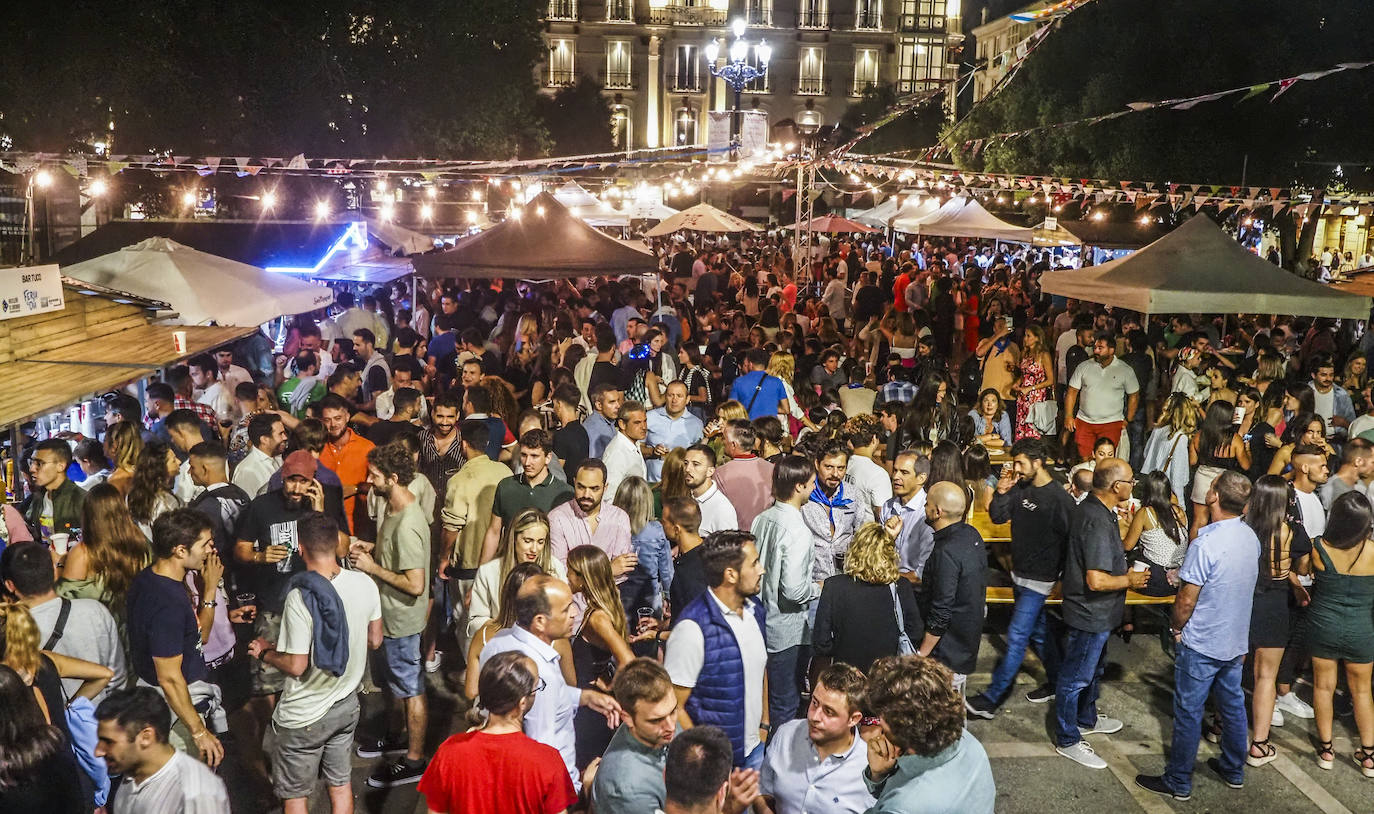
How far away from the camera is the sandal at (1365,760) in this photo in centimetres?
540

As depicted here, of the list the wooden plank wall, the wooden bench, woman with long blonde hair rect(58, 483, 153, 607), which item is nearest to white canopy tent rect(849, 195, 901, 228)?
the wooden plank wall

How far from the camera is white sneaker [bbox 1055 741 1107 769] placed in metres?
5.46

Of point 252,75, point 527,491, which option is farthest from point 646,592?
point 252,75

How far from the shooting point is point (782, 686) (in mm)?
5086

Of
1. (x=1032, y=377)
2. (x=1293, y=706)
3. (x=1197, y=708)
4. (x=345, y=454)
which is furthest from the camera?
(x=1032, y=377)

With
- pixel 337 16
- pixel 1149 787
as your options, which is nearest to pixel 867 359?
pixel 1149 787

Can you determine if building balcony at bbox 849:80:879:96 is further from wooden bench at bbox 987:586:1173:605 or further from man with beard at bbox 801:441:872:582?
man with beard at bbox 801:441:872:582

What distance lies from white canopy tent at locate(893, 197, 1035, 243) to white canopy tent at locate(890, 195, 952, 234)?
22 cm

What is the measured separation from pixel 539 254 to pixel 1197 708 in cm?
783

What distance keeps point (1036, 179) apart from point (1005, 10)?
50841 mm

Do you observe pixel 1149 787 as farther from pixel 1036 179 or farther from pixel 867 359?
pixel 1036 179

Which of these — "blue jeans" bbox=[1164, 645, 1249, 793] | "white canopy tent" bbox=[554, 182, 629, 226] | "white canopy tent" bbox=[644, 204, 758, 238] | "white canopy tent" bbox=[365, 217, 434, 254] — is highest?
"white canopy tent" bbox=[554, 182, 629, 226]

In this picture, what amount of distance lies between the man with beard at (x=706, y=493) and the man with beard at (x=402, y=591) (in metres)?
1.36

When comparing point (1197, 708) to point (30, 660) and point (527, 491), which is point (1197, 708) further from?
point (30, 660)
